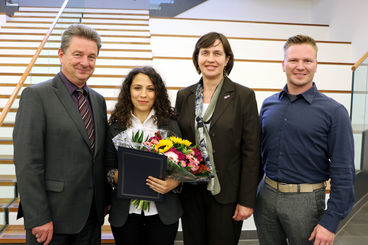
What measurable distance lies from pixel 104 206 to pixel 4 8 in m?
6.59

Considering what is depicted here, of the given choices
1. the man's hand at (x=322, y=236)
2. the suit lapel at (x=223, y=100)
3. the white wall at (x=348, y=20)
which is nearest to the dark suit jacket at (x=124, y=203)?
the suit lapel at (x=223, y=100)

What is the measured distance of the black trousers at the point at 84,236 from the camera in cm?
142

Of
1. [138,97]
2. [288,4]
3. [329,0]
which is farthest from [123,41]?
[138,97]

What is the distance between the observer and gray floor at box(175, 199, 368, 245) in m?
2.75

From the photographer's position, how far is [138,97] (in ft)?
5.29

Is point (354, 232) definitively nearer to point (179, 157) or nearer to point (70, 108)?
point (179, 157)

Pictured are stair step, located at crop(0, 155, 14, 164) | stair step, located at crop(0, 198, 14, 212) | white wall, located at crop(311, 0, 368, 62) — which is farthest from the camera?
white wall, located at crop(311, 0, 368, 62)

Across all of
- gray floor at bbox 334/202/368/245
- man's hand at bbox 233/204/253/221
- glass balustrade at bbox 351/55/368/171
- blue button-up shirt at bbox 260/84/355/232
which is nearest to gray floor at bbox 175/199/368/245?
gray floor at bbox 334/202/368/245

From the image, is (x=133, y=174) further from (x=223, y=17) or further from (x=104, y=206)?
(x=223, y=17)

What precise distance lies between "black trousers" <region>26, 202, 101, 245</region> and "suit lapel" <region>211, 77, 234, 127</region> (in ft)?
2.50

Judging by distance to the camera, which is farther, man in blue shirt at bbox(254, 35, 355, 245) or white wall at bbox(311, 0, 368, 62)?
white wall at bbox(311, 0, 368, 62)

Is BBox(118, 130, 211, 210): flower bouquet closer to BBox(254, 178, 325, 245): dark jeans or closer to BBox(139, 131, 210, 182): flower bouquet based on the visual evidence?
BBox(139, 131, 210, 182): flower bouquet

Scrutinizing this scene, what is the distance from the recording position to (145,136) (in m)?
1.56

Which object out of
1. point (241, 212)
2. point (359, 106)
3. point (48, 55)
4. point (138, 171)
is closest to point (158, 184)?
point (138, 171)
